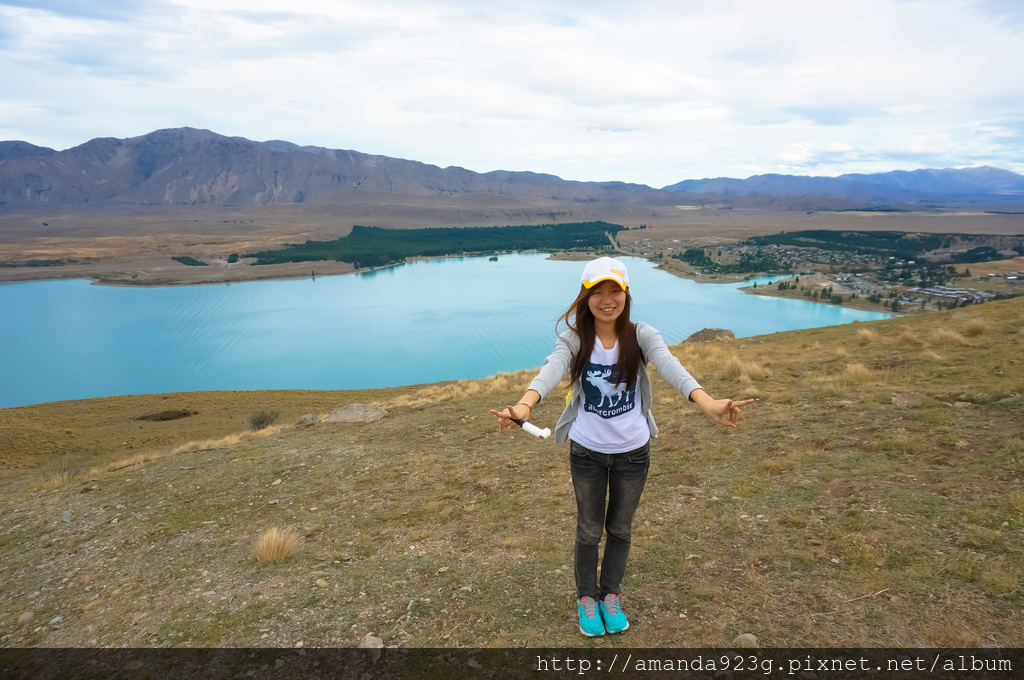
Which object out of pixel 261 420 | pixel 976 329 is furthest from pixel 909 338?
pixel 261 420

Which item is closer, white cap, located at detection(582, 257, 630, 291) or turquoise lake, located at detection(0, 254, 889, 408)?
white cap, located at detection(582, 257, 630, 291)

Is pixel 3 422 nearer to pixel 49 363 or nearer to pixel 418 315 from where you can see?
pixel 49 363

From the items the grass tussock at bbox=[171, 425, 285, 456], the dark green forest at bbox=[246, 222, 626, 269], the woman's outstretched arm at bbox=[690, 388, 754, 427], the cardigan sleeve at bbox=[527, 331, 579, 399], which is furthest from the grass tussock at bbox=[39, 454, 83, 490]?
the dark green forest at bbox=[246, 222, 626, 269]

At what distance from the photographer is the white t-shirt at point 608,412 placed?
2.71m

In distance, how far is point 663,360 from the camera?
2715mm

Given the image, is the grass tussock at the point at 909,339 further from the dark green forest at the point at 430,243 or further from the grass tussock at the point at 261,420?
the dark green forest at the point at 430,243

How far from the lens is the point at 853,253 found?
103812 mm

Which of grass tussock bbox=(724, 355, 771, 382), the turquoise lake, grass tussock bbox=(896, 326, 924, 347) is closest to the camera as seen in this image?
grass tussock bbox=(724, 355, 771, 382)

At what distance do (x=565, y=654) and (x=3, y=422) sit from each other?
79.5 feet

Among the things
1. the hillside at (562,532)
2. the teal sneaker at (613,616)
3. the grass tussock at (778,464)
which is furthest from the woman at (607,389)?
the grass tussock at (778,464)

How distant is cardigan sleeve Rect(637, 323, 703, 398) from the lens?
2.64 m

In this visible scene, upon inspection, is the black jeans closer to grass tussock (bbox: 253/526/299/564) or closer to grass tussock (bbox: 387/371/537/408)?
grass tussock (bbox: 253/526/299/564)

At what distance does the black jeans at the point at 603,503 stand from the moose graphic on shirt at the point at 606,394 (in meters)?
0.24

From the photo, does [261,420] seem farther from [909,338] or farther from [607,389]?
[909,338]
